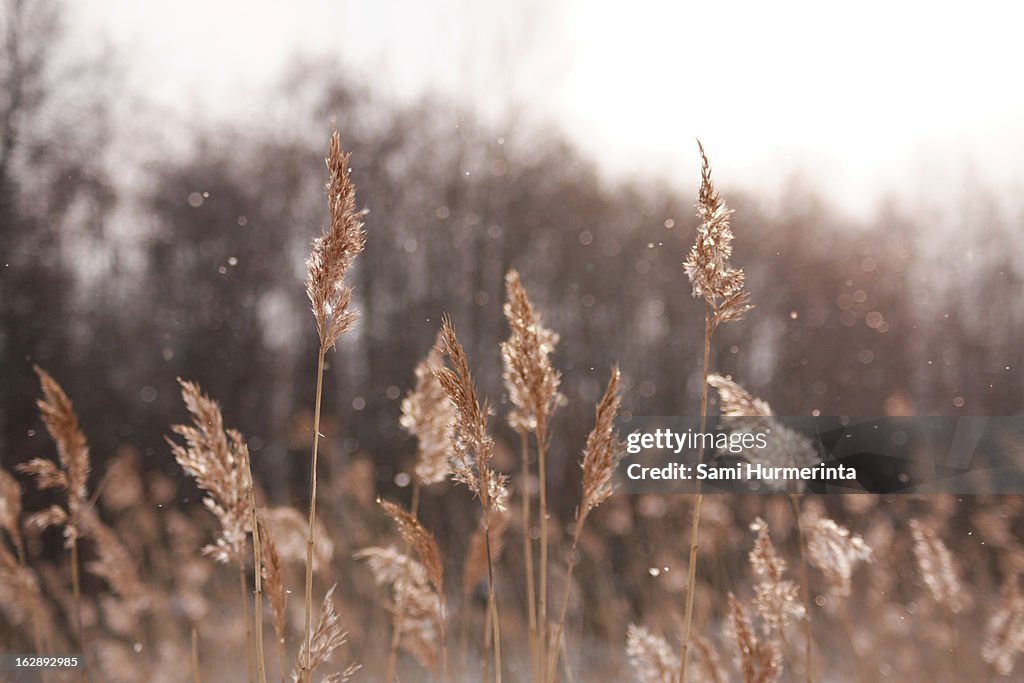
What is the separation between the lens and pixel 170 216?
299 cm

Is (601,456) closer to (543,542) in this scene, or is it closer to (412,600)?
(543,542)

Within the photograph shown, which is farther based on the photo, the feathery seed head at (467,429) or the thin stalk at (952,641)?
the thin stalk at (952,641)

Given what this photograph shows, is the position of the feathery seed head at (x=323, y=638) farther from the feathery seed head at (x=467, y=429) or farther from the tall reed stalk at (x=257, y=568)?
the feathery seed head at (x=467, y=429)

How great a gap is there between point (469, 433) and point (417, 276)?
9.18 ft

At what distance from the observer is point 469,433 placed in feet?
1.99

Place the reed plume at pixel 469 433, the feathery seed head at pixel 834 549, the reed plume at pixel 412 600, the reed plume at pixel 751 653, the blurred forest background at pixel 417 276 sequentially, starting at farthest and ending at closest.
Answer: the blurred forest background at pixel 417 276 < the reed plume at pixel 412 600 < the feathery seed head at pixel 834 549 < the reed plume at pixel 751 653 < the reed plume at pixel 469 433

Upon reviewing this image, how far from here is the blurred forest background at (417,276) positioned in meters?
2.71

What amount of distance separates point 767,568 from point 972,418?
2.36m

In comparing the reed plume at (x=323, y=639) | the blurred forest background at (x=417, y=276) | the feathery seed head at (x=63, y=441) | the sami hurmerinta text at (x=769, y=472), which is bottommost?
A: the reed plume at (x=323, y=639)

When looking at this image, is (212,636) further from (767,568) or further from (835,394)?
(835,394)

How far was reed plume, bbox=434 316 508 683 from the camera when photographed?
590 mm

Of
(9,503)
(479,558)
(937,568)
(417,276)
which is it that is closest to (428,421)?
(479,558)

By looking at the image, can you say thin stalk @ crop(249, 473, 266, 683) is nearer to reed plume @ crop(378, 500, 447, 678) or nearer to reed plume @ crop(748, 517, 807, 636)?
reed plume @ crop(378, 500, 447, 678)

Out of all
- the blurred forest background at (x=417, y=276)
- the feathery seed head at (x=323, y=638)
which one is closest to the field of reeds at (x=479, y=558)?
the feathery seed head at (x=323, y=638)
